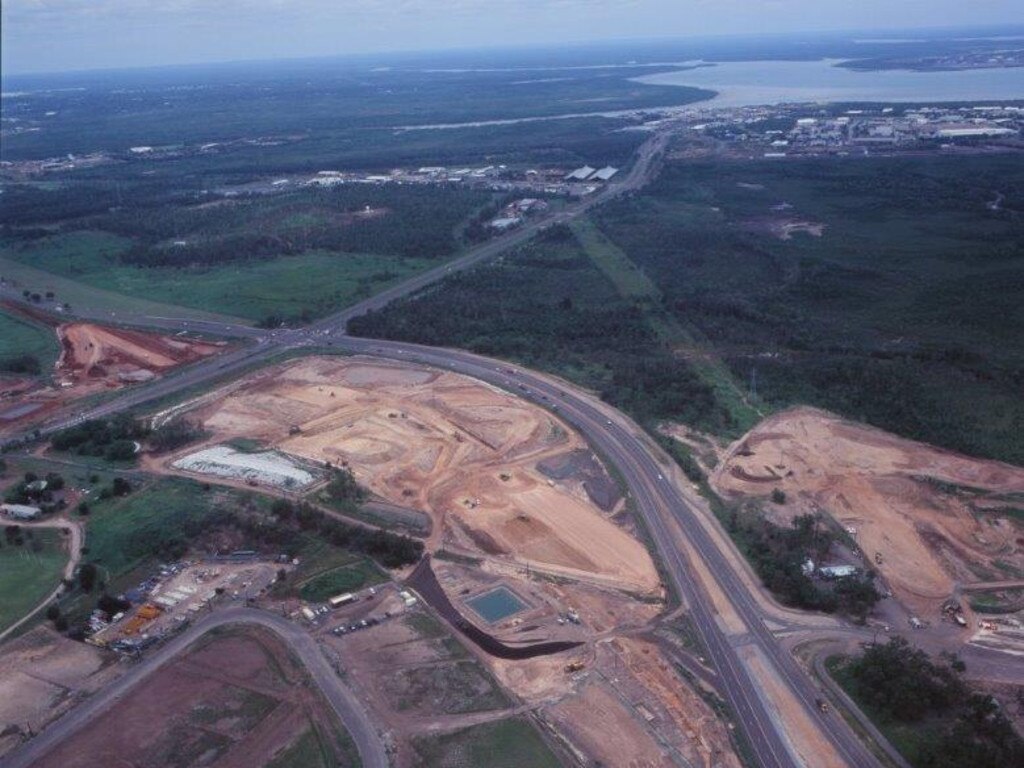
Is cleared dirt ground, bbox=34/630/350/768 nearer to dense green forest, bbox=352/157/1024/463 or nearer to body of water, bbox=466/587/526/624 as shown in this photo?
body of water, bbox=466/587/526/624

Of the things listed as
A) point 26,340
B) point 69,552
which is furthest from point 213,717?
point 26,340

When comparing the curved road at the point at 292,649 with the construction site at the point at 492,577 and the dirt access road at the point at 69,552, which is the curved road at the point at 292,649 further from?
the dirt access road at the point at 69,552

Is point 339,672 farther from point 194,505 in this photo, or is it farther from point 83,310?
point 83,310

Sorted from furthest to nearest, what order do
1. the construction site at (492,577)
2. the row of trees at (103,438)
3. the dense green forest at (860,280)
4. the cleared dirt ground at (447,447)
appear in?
the dense green forest at (860,280)
the row of trees at (103,438)
the cleared dirt ground at (447,447)
the construction site at (492,577)

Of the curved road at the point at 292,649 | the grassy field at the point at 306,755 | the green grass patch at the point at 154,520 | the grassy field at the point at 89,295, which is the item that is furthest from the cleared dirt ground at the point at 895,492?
the grassy field at the point at 89,295

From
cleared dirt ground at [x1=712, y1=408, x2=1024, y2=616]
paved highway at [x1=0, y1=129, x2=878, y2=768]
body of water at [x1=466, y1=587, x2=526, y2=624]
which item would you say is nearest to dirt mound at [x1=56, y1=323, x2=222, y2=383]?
paved highway at [x1=0, y1=129, x2=878, y2=768]

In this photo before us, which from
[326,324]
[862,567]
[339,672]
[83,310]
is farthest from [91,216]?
[862,567]
